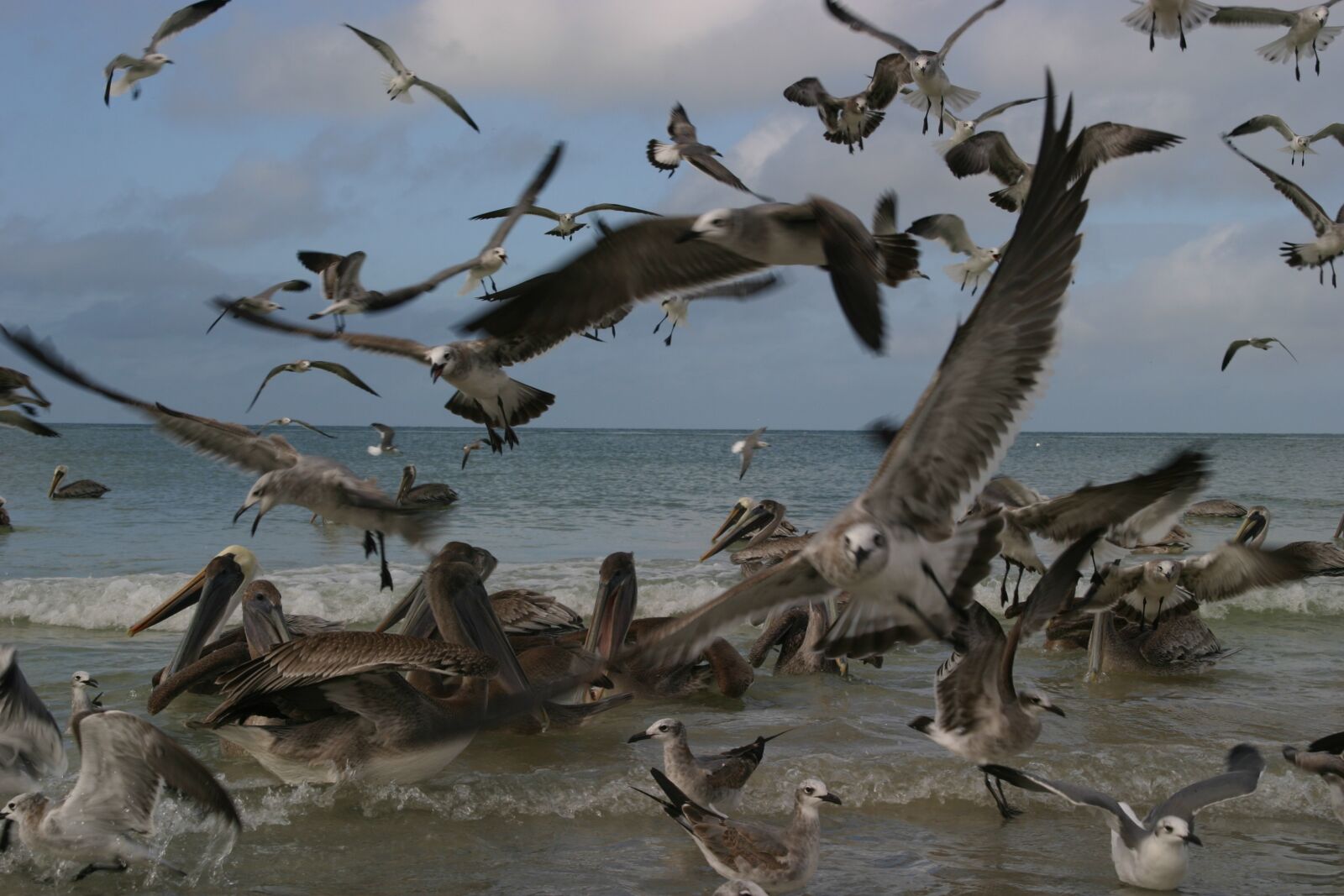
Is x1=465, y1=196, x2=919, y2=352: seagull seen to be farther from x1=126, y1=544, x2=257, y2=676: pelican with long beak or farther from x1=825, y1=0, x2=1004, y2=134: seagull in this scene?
x1=825, y1=0, x2=1004, y2=134: seagull

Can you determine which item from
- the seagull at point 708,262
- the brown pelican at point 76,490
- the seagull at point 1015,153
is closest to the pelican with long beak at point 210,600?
the seagull at point 708,262

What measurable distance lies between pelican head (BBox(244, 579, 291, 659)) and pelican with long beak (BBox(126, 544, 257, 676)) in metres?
0.24

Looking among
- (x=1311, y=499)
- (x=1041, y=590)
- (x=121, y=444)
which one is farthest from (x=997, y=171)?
(x=121, y=444)

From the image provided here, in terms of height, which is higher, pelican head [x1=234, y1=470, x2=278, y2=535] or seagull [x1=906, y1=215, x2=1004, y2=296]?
seagull [x1=906, y1=215, x2=1004, y2=296]

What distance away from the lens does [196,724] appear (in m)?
5.41

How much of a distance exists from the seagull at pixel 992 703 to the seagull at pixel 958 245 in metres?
9.24

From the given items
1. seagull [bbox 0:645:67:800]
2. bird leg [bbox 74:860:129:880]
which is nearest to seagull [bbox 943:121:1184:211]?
seagull [bbox 0:645:67:800]

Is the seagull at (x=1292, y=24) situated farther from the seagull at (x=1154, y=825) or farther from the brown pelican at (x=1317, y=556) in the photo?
the seagull at (x=1154, y=825)

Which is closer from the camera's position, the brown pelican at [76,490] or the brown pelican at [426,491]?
the brown pelican at [426,491]

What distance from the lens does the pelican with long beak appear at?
269 inches

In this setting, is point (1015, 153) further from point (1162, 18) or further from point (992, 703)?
point (992, 703)

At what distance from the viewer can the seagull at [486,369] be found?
7758 mm

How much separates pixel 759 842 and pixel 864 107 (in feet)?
29.9

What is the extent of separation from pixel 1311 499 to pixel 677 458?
25.2 metres
